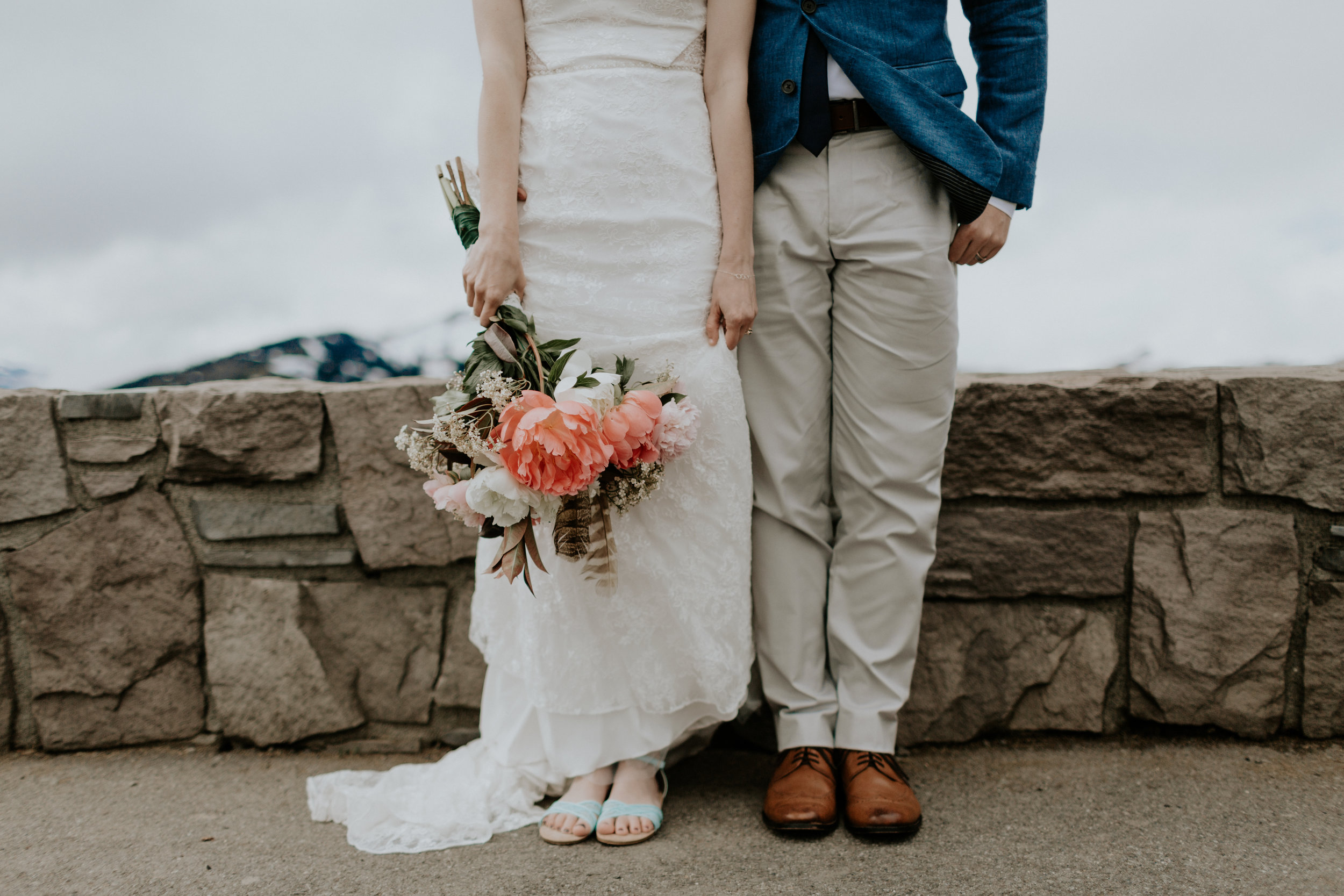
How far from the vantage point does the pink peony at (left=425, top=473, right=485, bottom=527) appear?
4.32 ft

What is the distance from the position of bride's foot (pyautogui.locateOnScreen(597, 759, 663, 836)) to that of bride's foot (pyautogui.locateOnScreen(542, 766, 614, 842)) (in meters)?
0.02

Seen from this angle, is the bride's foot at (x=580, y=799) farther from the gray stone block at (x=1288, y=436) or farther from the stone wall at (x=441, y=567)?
the gray stone block at (x=1288, y=436)

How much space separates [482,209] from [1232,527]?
167 cm

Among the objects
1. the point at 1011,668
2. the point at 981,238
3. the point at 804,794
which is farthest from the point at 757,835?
the point at 981,238

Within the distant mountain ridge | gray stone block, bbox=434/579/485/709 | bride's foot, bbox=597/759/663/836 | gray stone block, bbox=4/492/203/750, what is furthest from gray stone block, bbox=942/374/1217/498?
gray stone block, bbox=4/492/203/750

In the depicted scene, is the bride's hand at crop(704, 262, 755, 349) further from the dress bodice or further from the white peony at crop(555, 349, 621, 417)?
the dress bodice

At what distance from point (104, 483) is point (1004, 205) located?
2.00 m

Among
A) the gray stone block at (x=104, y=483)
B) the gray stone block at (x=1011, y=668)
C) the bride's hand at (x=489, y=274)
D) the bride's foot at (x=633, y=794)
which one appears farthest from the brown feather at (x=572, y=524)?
the gray stone block at (x=104, y=483)

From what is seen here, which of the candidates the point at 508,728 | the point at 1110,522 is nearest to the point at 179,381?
the point at 508,728

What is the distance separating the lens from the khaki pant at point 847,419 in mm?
1522

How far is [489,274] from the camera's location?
1411 mm

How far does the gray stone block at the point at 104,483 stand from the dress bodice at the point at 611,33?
4.27 ft

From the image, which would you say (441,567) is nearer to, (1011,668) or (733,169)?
(733,169)

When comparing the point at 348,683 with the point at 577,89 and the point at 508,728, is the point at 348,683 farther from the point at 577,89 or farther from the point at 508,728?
the point at 577,89
